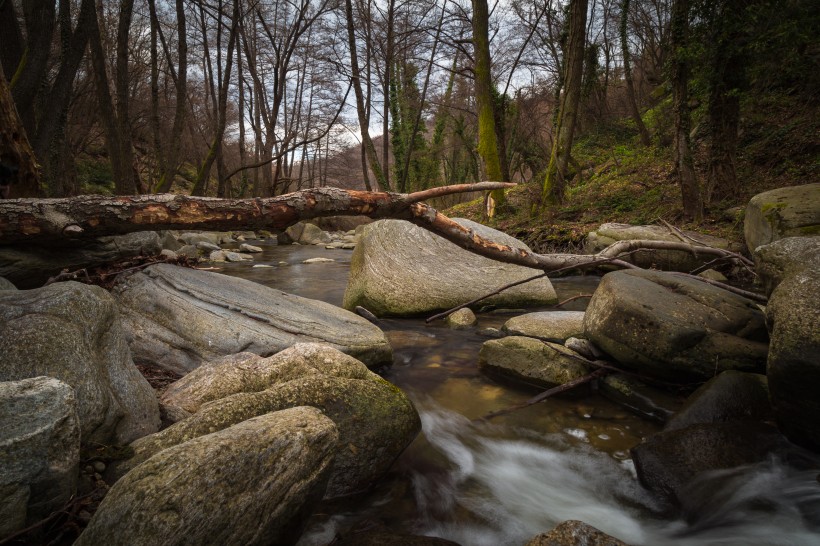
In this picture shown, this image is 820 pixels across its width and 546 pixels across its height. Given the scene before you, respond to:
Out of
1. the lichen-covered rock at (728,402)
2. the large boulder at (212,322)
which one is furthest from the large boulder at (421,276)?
the lichen-covered rock at (728,402)

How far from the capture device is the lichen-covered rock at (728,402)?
268cm

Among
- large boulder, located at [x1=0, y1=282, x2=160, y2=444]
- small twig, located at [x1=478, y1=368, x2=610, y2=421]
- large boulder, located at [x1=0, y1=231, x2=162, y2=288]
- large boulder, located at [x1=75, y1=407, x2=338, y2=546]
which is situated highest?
large boulder, located at [x1=0, y1=231, x2=162, y2=288]

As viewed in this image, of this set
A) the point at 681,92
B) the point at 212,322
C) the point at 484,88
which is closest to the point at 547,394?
the point at 212,322

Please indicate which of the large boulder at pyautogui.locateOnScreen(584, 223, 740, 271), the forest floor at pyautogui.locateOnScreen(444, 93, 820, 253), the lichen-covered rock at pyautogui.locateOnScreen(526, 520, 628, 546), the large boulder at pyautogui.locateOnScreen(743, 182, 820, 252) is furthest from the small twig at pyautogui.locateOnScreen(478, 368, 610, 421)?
the forest floor at pyautogui.locateOnScreen(444, 93, 820, 253)

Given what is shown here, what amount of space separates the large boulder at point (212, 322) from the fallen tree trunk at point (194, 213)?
564 mm

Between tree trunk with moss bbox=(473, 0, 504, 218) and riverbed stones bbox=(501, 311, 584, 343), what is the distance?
8483 mm

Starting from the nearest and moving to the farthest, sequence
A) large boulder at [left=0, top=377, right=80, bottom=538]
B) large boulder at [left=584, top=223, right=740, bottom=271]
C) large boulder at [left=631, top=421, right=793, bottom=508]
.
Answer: large boulder at [left=0, top=377, right=80, bottom=538] < large boulder at [left=631, top=421, right=793, bottom=508] < large boulder at [left=584, top=223, right=740, bottom=271]

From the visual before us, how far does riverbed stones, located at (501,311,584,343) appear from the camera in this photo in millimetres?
4219

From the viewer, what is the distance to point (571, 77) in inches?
414

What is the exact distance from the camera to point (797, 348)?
2.18 m

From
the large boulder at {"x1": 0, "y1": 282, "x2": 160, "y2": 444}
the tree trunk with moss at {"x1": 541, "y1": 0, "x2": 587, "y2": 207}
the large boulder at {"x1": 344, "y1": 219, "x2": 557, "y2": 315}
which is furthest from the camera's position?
the tree trunk with moss at {"x1": 541, "y1": 0, "x2": 587, "y2": 207}

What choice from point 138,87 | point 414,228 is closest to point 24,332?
point 414,228

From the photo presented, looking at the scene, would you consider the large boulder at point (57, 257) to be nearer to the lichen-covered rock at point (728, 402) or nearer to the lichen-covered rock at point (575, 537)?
the lichen-covered rock at point (575, 537)

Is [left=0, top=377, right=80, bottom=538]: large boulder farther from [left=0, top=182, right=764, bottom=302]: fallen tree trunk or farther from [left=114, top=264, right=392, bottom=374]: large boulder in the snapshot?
[left=0, top=182, right=764, bottom=302]: fallen tree trunk
